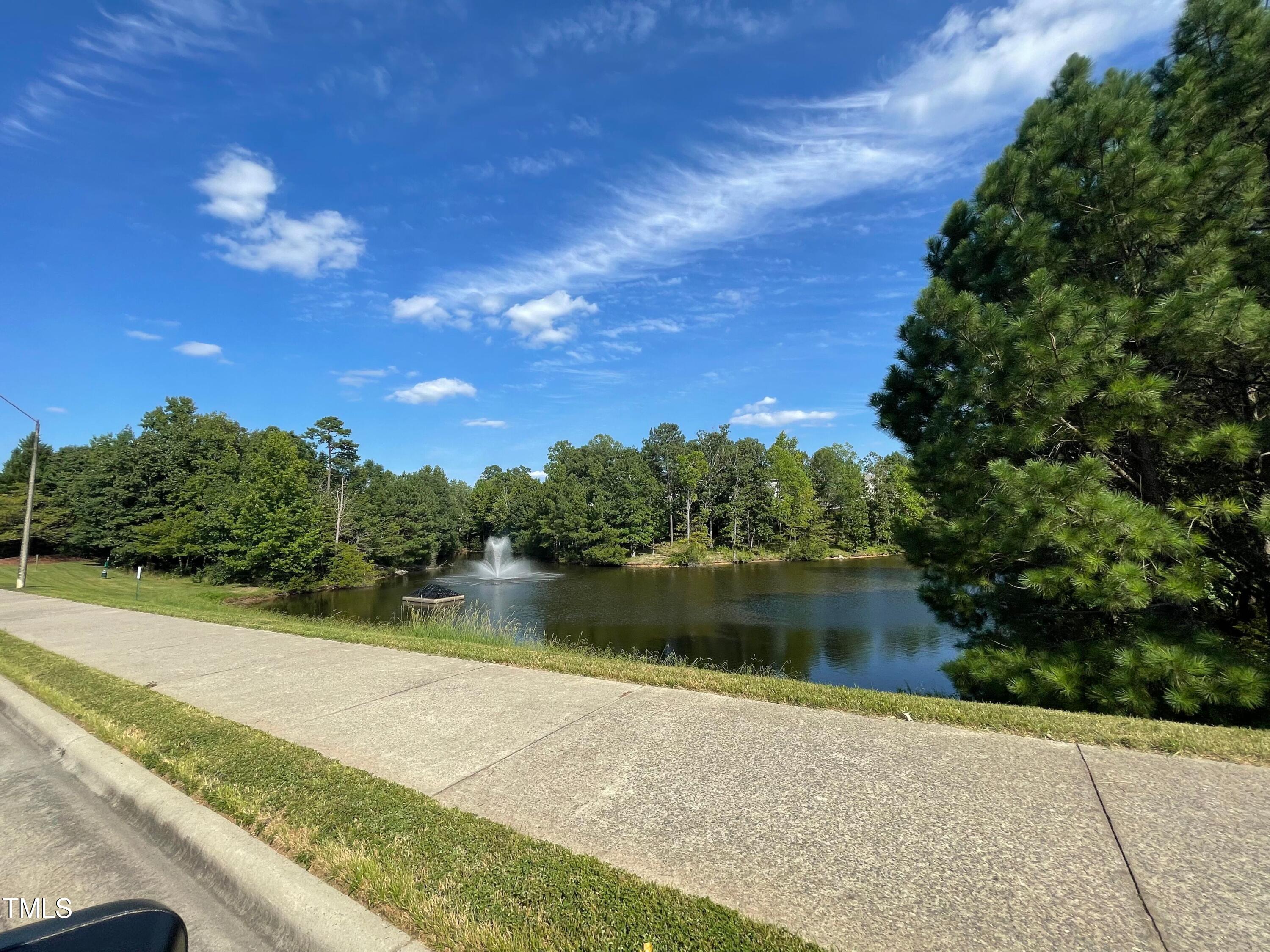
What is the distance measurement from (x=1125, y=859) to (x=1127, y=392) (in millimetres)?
4250

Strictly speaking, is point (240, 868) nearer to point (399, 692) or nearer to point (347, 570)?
point (399, 692)

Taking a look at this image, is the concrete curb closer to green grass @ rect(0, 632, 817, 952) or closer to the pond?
green grass @ rect(0, 632, 817, 952)

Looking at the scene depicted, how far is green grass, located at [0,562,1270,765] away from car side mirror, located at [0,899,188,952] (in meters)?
4.47

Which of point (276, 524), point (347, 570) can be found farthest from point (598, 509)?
point (276, 524)

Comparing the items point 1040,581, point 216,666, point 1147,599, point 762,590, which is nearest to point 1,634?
point 216,666

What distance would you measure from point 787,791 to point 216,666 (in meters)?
7.31

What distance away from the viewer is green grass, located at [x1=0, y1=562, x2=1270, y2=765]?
3750 millimetres

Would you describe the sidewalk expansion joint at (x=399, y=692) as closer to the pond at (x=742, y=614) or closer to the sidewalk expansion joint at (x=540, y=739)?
the sidewalk expansion joint at (x=540, y=739)

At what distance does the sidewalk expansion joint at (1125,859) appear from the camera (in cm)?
214

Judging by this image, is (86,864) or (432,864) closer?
(432,864)

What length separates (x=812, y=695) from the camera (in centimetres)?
506

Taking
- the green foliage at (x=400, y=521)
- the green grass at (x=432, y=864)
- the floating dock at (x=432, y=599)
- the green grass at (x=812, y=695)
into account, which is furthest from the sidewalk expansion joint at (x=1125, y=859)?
the green foliage at (x=400, y=521)

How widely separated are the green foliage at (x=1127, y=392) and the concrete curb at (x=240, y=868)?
562cm

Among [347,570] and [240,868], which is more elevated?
[347,570]
